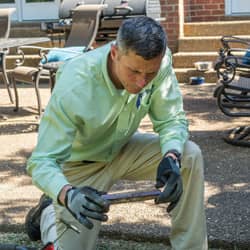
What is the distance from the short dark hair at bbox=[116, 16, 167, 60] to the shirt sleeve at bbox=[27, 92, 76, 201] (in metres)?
0.42

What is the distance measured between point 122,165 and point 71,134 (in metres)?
0.56

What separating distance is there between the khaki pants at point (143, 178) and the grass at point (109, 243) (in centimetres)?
51

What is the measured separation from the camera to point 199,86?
30.4 feet

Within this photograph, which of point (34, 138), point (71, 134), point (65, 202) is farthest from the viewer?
point (34, 138)

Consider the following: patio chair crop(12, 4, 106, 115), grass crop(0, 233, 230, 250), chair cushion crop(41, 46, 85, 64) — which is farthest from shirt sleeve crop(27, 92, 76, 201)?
patio chair crop(12, 4, 106, 115)

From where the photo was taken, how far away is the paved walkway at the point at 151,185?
4.32 m

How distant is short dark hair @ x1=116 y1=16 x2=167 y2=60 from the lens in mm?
2908

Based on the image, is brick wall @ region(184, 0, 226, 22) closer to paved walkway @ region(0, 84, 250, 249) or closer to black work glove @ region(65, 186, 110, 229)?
paved walkway @ region(0, 84, 250, 249)

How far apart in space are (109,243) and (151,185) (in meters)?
1.01

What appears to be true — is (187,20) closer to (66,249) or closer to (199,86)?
(199,86)

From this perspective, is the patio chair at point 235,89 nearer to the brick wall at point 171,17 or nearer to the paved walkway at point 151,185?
the paved walkway at point 151,185

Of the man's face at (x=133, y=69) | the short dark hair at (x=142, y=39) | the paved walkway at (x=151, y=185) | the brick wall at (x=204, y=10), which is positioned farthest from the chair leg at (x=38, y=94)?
the short dark hair at (x=142, y=39)

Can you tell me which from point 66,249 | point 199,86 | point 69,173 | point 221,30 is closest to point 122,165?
point 69,173

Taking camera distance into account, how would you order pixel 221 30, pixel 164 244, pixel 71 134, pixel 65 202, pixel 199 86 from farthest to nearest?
pixel 221 30 → pixel 199 86 → pixel 164 244 → pixel 71 134 → pixel 65 202
